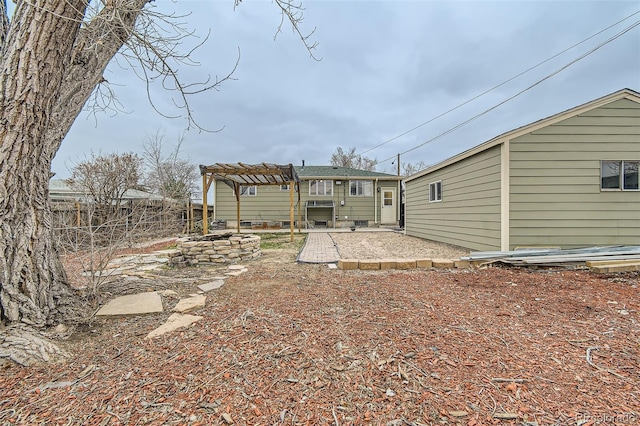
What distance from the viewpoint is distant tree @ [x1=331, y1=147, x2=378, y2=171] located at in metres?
28.0

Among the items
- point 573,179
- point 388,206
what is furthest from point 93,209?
point 388,206

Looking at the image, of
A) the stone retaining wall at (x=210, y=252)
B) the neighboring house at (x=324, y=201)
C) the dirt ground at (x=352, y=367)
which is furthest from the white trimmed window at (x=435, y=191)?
the neighboring house at (x=324, y=201)

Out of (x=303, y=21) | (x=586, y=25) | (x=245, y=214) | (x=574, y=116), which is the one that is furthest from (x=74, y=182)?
(x=586, y=25)

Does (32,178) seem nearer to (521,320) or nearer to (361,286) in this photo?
(361,286)

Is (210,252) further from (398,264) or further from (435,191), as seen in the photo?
(435,191)

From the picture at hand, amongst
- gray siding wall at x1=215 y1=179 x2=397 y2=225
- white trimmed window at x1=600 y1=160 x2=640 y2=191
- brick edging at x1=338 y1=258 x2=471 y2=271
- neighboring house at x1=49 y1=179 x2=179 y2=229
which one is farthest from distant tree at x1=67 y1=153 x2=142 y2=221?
white trimmed window at x1=600 y1=160 x2=640 y2=191

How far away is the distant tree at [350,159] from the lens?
27969mm

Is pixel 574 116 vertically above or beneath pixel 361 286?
above

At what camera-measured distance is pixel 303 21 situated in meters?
3.18

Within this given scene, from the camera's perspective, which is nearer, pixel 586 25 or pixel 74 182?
pixel 586 25

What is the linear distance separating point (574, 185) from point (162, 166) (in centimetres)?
1934

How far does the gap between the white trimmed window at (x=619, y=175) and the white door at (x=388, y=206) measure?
1074 cm

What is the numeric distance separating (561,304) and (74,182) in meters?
12.5

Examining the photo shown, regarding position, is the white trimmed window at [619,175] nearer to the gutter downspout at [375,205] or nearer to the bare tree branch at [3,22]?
the bare tree branch at [3,22]
